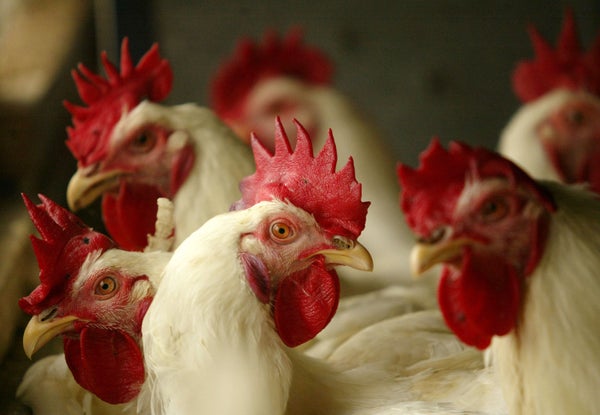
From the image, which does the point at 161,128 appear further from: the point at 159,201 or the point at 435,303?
the point at 435,303

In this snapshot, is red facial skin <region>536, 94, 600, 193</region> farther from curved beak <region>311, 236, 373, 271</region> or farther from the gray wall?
curved beak <region>311, 236, 373, 271</region>

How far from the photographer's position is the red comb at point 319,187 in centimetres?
136

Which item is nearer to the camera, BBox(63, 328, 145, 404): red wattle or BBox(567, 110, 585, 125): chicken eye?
BBox(63, 328, 145, 404): red wattle

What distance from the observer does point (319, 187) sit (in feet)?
4.49

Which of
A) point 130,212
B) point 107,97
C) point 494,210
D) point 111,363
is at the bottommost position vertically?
point 111,363

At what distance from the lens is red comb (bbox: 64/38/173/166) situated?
1.85 m

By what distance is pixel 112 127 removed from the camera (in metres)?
1.85

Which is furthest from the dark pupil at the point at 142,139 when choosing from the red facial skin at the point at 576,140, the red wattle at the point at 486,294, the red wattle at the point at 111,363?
the red facial skin at the point at 576,140

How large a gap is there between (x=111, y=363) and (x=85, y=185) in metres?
0.55

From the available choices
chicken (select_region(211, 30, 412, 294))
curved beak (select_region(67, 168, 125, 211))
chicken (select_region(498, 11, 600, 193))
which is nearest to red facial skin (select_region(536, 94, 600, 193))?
chicken (select_region(498, 11, 600, 193))

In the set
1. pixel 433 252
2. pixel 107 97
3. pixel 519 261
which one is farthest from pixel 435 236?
pixel 107 97

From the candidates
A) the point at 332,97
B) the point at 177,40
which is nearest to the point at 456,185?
the point at 332,97

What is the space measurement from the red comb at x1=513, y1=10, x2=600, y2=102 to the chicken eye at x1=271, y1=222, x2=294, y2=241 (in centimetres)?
170

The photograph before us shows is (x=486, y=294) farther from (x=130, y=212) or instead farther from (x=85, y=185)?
(x=85, y=185)
